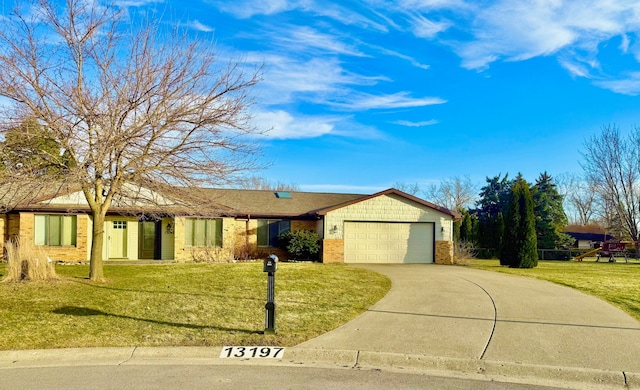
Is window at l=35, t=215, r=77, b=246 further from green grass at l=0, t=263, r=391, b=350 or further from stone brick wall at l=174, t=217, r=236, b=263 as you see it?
green grass at l=0, t=263, r=391, b=350

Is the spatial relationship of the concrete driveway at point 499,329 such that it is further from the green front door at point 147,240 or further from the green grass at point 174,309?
the green front door at point 147,240

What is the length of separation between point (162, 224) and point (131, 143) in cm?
1244

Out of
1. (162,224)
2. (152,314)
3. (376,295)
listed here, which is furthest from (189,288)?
(162,224)

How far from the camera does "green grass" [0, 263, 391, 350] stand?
7.50m

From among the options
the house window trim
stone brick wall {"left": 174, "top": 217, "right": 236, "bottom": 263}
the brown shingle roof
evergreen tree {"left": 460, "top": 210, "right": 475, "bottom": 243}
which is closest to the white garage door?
the brown shingle roof

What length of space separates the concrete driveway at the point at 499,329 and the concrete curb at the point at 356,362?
7.7 inches

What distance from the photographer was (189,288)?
12250 mm

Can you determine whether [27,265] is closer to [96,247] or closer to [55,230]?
[96,247]

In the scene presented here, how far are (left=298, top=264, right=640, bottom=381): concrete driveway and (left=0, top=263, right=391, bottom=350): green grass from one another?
27.6 inches

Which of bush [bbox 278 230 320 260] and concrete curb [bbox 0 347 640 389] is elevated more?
bush [bbox 278 230 320 260]

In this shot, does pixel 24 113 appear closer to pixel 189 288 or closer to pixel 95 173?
pixel 95 173

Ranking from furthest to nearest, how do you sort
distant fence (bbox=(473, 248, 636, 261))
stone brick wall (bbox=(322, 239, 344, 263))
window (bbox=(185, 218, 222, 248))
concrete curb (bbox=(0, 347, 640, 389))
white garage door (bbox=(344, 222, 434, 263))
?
distant fence (bbox=(473, 248, 636, 261))
white garage door (bbox=(344, 222, 434, 263))
window (bbox=(185, 218, 222, 248))
stone brick wall (bbox=(322, 239, 344, 263))
concrete curb (bbox=(0, 347, 640, 389))

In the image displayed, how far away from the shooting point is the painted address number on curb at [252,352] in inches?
265

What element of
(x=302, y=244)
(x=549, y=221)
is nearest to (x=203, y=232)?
(x=302, y=244)
